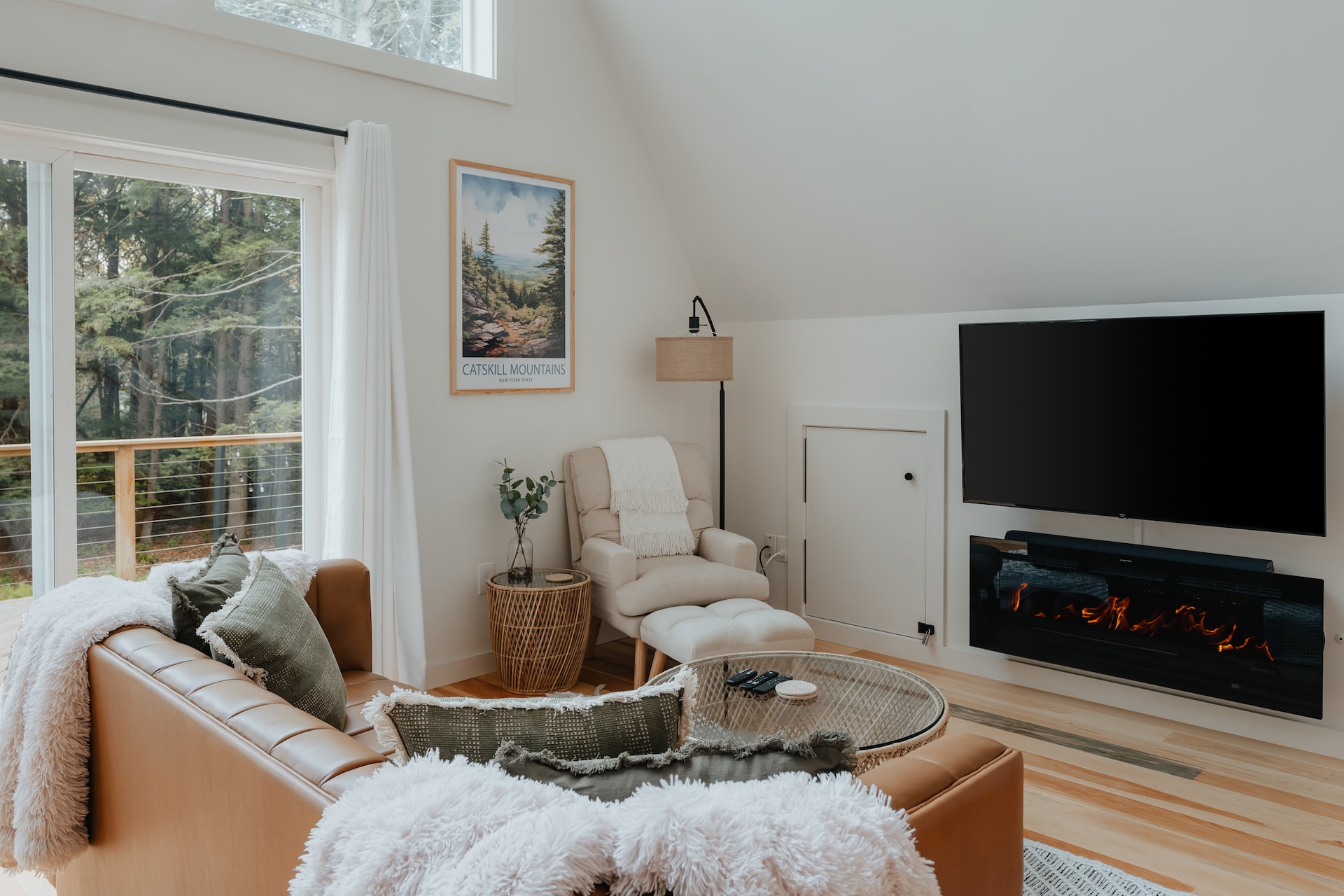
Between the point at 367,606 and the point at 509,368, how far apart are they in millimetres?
1517

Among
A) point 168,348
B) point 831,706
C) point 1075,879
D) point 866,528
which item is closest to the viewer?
point 1075,879

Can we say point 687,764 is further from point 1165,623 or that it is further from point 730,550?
point 730,550

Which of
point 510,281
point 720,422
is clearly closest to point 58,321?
point 510,281

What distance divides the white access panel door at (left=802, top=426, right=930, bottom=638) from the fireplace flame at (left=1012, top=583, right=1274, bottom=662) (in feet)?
2.05

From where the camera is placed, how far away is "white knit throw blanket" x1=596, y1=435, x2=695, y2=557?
163 inches

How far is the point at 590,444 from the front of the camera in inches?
171

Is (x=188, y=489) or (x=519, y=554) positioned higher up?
(x=188, y=489)

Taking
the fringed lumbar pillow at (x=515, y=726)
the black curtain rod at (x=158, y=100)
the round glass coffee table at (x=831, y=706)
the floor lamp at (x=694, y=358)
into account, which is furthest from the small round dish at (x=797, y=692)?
the black curtain rod at (x=158, y=100)

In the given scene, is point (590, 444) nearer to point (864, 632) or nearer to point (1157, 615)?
point (864, 632)

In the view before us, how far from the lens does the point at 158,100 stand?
2.96 metres

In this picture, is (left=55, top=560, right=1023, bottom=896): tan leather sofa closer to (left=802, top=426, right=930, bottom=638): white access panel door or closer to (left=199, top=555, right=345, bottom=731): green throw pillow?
(left=199, top=555, right=345, bottom=731): green throw pillow

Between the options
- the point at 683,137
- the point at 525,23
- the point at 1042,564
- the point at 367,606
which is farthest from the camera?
the point at 683,137

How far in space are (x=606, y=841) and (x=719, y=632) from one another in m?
2.36

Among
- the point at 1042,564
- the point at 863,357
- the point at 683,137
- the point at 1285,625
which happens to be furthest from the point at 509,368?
the point at 1285,625
